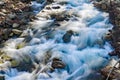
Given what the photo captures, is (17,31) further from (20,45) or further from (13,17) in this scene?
(13,17)

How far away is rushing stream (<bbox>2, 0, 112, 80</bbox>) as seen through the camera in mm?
6516

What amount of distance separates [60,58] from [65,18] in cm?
198

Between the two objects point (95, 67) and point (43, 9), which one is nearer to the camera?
point (95, 67)

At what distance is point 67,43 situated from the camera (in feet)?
24.6

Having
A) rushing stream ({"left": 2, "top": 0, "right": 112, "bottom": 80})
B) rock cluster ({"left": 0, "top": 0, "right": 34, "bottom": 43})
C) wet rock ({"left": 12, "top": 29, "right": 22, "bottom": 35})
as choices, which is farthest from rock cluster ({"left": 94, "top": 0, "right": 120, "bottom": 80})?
wet rock ({"left": 12, "top": 29, "right": 22, "bottom": 35})

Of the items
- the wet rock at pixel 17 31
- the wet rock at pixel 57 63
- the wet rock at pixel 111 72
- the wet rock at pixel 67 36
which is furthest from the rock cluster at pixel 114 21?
the wet rock at pixel 17 31

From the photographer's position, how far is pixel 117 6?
865 cm

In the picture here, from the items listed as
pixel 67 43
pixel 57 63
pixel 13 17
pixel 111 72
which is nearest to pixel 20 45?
pixel 67 43

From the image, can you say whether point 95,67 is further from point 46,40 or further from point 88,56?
point 46,40

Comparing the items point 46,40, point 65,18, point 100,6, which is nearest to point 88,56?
point 46,40

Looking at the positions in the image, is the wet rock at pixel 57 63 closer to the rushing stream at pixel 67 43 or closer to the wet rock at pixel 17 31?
the rushing stream at pixel 67 43

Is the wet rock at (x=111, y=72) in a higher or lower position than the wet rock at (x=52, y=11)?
lower

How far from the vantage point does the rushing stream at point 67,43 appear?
6516mm

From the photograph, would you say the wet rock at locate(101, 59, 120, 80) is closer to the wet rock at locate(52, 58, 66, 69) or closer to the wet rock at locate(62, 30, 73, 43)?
the wet rock at locate(52, 58, 66, 69)
